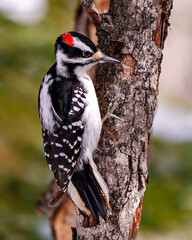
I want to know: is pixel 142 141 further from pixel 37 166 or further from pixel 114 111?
pixel 37 166

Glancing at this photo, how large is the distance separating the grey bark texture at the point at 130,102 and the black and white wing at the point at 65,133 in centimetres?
21

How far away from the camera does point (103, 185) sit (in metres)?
3.00

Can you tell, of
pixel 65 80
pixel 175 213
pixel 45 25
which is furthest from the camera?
pixel 45 25

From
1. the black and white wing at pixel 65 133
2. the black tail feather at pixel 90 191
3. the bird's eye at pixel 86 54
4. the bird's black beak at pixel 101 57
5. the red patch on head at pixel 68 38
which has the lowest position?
the black tail feather at pixel 90 191

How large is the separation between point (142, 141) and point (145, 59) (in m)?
0.57

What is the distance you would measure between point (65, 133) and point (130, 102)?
509mm

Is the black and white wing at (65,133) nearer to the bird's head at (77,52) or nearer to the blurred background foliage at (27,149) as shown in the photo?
the bird's head at (77,52)

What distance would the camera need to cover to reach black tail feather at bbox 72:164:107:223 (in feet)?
9.87

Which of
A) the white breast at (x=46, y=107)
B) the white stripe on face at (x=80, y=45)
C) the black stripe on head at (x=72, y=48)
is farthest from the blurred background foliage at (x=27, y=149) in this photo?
the white stripe on face at (x=80, y=45)

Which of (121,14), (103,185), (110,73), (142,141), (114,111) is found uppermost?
(121,14)

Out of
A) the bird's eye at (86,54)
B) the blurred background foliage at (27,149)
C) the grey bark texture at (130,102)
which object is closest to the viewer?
the grey bark texture at (130,102)

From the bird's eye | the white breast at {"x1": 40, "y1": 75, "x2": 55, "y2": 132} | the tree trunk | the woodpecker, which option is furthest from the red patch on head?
the white breast at {"x1": 40, "y1": 75, "x2": 55, "y2": 132}

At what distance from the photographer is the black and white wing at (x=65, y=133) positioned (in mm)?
3080

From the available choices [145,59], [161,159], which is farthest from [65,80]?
[161,159]
